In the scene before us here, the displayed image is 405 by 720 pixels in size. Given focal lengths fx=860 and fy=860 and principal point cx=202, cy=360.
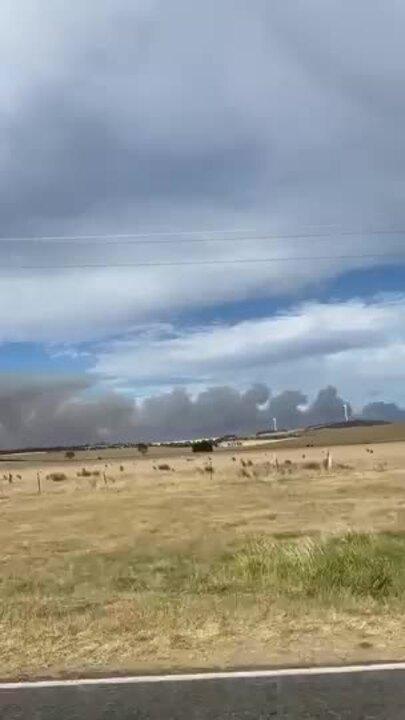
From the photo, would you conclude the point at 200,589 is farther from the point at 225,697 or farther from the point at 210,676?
the point at 225,697

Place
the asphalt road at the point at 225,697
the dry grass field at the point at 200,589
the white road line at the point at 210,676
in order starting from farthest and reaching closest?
the dry grass field at the point at 200,589 < the white road line at the point at 210,676 < the asphalt road at the point at 225,697

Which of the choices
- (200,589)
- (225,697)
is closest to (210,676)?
(225,697)

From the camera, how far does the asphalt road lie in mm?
6758

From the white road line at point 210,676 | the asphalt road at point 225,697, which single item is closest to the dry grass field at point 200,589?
the white road line at point 210,676

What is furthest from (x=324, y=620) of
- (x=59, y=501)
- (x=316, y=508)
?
(x=59, y=501)

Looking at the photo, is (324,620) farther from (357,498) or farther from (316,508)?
(357,498)

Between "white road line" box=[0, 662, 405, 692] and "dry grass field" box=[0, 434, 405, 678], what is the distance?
0.35m

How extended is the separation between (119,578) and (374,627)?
28.6 feet

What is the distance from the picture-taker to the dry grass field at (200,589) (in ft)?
29.1

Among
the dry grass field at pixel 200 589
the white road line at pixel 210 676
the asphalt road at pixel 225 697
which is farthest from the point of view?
the dry grass field at pixel 200 589

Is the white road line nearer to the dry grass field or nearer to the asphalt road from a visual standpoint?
the asphalt road

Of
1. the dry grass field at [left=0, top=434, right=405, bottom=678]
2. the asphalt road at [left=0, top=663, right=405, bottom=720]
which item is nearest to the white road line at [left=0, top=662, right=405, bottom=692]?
the asphalt road at [left=0, top=663, right=405, bottom=720]

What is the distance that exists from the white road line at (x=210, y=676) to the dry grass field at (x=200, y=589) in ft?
1.14

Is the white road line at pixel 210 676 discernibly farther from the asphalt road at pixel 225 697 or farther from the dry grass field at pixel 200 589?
the dry grass field at pixel 200 589
